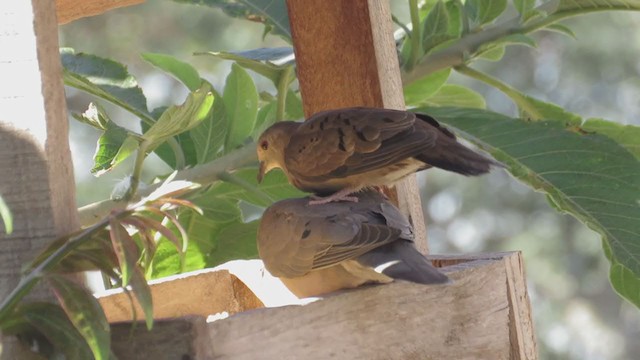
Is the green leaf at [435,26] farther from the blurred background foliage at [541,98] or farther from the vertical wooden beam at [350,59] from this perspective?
the blurred background foliage at [541,98]

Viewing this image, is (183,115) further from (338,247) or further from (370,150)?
(370,150)

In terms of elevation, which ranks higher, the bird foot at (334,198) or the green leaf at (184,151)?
the green leaf at (184,151)

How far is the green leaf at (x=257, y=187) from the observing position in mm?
1914

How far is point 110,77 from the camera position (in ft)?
6.17

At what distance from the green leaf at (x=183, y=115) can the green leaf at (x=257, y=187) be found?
0.59 meters

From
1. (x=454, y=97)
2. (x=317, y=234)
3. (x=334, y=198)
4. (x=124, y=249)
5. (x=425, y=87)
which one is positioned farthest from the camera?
(x=454, y=97)

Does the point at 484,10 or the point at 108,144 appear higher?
the point at 484,10

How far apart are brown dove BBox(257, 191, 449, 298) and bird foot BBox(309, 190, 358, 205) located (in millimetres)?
19

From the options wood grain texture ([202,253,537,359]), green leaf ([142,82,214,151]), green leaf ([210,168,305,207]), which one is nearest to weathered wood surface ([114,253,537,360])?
wood grain texture ([202,253,537,359])

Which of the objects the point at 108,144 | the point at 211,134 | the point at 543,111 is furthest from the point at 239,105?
the point at 543,111

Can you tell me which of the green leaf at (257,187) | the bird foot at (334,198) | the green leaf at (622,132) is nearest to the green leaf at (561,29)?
the green leaf at (622,132)

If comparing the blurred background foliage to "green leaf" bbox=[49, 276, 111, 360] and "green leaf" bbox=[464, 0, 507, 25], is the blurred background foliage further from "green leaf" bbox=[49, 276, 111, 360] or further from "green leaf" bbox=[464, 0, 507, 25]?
"green leaf" bbox=[49, 276, 111, 360]

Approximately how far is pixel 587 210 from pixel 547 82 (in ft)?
18.9

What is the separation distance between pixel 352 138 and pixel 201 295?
315 millimetres
